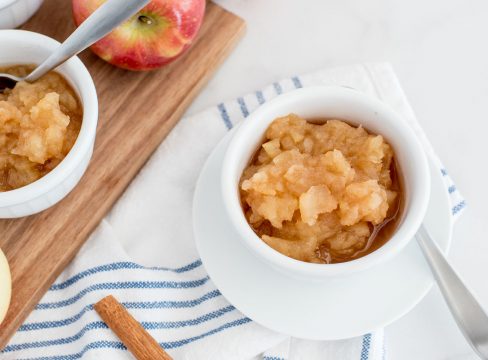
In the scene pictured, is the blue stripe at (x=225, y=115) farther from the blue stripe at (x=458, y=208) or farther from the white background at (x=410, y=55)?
the blue stripe at (x=458, y=208)

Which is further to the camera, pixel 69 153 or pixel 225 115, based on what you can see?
pixel 225 115

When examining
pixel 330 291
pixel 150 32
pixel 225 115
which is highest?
pixel 150 32

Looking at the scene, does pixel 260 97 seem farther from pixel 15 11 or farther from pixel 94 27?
pixel 15 11

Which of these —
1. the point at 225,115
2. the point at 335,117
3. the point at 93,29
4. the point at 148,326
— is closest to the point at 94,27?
the point at 93,29

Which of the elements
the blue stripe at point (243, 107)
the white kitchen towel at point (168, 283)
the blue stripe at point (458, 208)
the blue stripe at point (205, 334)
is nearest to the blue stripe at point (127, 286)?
the white kitchen towel at point (168, 283)

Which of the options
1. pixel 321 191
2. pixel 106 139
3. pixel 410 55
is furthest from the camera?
pixel 410 55

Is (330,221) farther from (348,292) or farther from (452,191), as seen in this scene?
(452,191)

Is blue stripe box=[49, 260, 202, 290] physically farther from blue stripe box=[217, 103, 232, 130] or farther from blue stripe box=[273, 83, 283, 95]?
blue stripe box=[273, 83, 283, 95]
